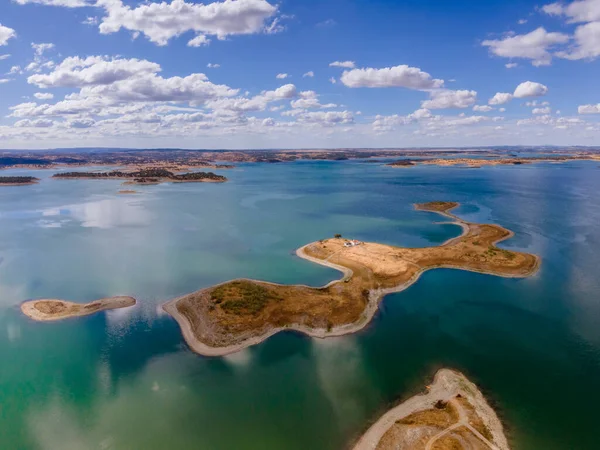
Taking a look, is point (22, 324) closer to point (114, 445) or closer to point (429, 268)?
point (114, 445)

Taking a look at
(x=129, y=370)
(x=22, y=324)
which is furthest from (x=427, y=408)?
(x=22, y=324)

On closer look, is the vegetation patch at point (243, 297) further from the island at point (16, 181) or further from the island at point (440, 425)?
the island at point (16, 181)

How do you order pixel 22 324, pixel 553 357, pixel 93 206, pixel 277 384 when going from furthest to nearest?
pixel 93 206 → pixel 22 324 → pixel 553 357 → pixel 277 384

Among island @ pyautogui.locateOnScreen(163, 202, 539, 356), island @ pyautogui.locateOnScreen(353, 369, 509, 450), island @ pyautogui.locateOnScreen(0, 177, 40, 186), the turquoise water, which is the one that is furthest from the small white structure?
island @ pyautogui.locateOnScreen(0, 177, 40, 186)

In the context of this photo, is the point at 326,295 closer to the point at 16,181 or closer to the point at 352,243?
A: the point at 352,243

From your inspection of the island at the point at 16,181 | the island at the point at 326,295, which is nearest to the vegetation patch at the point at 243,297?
the island at the point at 326,295

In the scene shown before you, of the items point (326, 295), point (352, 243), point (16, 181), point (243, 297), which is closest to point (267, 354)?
point (243, 297)
